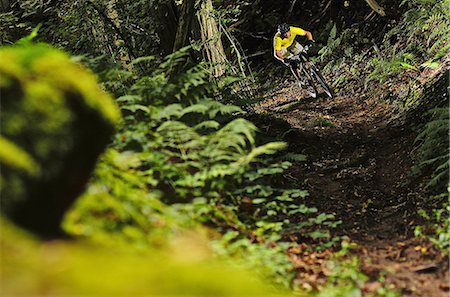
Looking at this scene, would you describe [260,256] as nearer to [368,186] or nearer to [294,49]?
[368,186]

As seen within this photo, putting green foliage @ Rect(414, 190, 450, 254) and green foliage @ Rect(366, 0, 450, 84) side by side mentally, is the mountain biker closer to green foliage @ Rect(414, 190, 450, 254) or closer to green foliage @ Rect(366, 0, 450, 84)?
green foliage @ Rect(366, 0, 450, 84)

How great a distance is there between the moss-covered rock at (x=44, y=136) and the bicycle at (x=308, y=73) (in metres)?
12.1

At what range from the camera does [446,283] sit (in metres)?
4.33

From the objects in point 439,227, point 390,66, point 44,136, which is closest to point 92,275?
point 44,136

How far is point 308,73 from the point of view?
1486cm

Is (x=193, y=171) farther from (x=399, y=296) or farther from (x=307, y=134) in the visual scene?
(x=307, y=134)

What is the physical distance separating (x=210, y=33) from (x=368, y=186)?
4869mm

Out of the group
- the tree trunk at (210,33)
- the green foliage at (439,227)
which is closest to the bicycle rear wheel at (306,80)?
the tree trunk at (210,33)

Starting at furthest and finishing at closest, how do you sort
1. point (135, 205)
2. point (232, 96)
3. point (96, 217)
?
1. point (232, 96)
2. point (135, 205)
3. point (96, 217)

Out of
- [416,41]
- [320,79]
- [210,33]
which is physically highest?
[210,33]

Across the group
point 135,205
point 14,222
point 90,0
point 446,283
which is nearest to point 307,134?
point 90,0

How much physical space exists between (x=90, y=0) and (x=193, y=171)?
641 cm

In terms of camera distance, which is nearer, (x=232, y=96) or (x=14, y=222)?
(x=14, y=222)

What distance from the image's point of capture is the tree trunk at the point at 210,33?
10617mm
